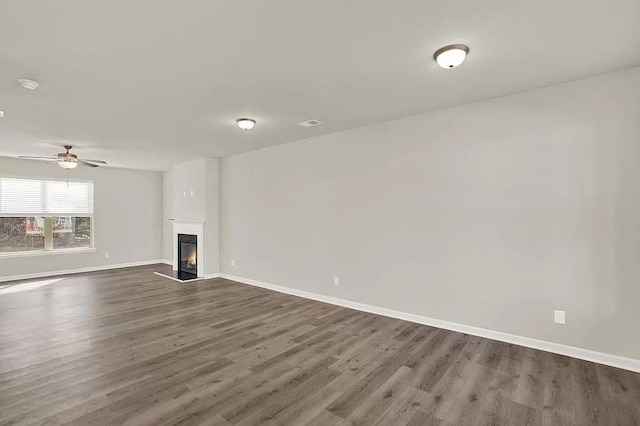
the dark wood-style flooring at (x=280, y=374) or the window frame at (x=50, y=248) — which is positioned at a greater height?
the window frame at (x=50, y=248)

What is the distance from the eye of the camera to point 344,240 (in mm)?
4688

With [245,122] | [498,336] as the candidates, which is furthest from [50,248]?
[498,336]

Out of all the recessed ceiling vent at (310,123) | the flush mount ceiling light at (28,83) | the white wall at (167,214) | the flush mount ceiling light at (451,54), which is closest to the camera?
the flush mount ceiling light at (451,54)

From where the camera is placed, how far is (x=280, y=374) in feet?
8.85

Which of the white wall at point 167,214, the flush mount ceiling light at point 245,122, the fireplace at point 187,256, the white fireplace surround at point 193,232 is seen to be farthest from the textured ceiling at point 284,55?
the white wall at point 167,214

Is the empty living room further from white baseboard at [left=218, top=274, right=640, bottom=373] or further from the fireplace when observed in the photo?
the fireplace

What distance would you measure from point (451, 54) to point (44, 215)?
28.3 feet

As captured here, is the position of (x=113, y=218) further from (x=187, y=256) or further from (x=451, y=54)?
(x=451, y=54)

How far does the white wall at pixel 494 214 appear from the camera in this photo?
111 inches

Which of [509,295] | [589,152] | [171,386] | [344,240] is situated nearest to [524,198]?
[589,152]

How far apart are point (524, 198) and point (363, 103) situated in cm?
198

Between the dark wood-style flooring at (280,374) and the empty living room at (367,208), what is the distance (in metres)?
0.02

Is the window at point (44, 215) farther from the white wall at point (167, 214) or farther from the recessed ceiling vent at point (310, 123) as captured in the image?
the recessed ceiling vent at point (310, 123)

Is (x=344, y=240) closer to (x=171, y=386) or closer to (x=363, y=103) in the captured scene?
(x=363, y=103)
